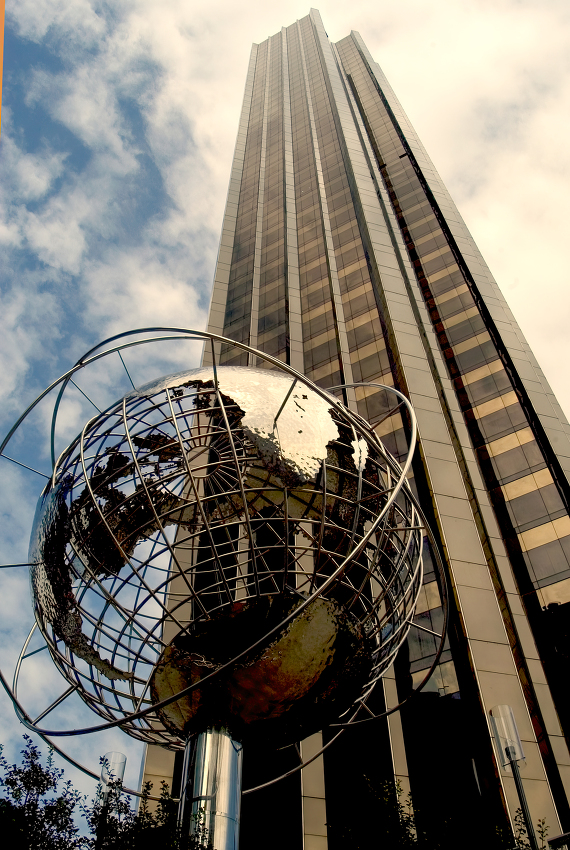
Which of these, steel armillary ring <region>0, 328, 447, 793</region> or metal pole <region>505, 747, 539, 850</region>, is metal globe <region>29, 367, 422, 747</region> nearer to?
steel armillary ring <region>0, 328, 447, 793</region>

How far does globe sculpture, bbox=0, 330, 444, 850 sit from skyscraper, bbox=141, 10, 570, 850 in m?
1.86

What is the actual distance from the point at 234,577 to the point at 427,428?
18.1m

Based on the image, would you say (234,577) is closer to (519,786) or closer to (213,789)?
(213,789)

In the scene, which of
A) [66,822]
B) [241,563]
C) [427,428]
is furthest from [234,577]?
[427,428]

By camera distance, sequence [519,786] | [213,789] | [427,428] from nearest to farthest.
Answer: [213,789], [519,786], [427,428]

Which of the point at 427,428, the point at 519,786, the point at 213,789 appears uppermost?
the point at 427,428

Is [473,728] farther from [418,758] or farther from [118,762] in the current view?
[118,762]

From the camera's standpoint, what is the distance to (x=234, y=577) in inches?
300

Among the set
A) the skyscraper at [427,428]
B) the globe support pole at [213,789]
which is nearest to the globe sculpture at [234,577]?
the globe support pole at [213,789]

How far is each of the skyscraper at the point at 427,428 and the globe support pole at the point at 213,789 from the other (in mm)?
2477

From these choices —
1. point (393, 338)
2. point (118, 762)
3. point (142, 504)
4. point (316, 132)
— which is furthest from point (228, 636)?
point (316, 132)

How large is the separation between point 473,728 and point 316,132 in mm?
48157

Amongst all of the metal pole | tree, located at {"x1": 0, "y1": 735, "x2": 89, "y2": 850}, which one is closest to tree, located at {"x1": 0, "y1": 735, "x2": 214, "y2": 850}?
tree, located at {"x1": 0, "y1": 735, "x2": 89, "y2": 850}

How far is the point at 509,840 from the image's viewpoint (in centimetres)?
971
